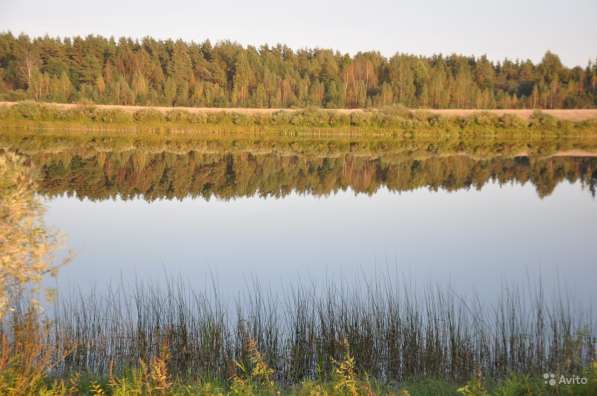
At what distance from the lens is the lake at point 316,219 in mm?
11453

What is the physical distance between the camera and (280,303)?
930 centimetres

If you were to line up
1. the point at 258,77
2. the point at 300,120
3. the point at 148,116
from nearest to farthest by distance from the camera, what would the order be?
the point at 148,116
the point at 300,120
the point at 258,77

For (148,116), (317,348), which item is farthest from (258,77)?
(317,348)

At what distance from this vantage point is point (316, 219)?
1770cm

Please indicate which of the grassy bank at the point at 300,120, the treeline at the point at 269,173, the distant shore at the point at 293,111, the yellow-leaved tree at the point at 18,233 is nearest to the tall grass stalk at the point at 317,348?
the yellow-leaved tree at the point at 18,233

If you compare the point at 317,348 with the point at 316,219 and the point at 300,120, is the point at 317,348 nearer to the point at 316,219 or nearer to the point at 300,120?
the point at 316,219

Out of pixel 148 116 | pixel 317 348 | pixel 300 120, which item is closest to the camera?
pixel 317 348

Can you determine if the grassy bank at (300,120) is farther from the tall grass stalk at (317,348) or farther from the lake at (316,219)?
the tall grass stalk at (317,348)

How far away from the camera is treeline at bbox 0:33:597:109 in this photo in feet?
198

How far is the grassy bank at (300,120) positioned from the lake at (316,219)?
46.4 ft

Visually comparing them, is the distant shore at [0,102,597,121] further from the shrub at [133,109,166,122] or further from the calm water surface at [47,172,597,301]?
the calm water surface at [47,172,597,301]

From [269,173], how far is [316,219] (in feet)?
31.4

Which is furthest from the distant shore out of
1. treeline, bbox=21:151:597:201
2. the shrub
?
treeline, bbox=21:151:597:201

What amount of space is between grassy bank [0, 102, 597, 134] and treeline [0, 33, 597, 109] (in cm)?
613
